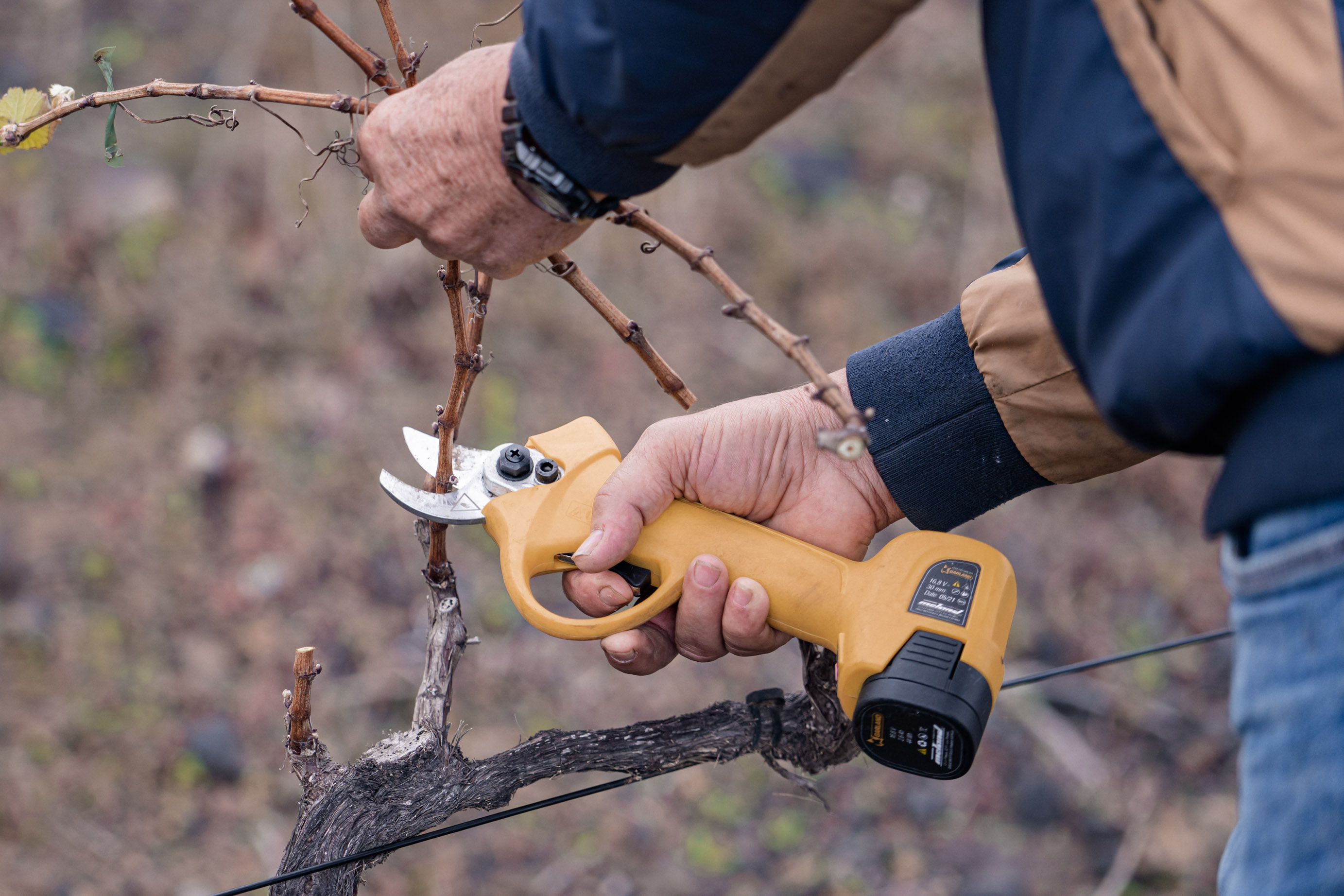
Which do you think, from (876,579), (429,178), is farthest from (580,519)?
(429,178)

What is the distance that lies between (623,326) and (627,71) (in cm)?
66

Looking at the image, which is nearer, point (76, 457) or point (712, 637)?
point (712, 637)

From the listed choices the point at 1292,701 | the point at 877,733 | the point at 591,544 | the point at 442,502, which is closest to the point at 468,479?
the point at 442,502

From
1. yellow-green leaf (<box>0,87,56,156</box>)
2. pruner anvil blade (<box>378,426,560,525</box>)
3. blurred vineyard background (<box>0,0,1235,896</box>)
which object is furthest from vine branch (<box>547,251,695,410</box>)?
blurred vineyard background (<box>0,0,1235,896</box>)

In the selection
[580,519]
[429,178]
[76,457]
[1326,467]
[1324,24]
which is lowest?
[1326,467]

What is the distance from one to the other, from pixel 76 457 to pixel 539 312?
1.96 metres

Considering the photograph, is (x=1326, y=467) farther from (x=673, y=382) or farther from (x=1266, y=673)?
(x=673, y=382)

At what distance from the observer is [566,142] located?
1228 mm

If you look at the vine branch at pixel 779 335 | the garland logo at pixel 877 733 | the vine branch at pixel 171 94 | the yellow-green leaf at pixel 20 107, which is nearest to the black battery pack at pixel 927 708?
the garland logo at pixel 877 733

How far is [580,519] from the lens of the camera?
5.57 feet

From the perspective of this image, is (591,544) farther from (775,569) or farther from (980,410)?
(980,410)

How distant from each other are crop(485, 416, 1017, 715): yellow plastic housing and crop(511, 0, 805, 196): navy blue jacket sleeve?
636 millimetres

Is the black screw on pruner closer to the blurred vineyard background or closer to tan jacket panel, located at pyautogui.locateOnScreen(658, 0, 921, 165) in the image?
tan jacket panel, located at pyautogui.locateOnScreen(658, 0, 921, 165)

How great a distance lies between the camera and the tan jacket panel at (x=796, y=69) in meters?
1.02
